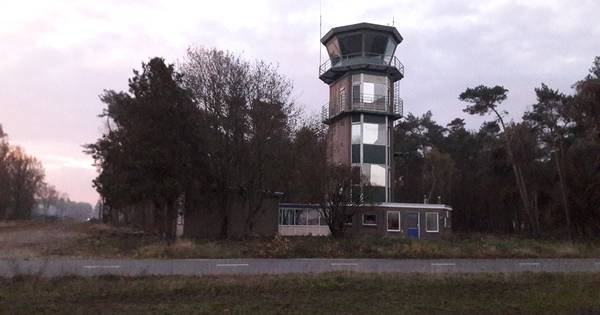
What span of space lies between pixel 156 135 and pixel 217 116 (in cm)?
405

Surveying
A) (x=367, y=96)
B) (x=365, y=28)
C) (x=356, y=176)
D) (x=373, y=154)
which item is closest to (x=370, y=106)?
(x=367, y=96)

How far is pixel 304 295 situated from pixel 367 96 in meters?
40.5

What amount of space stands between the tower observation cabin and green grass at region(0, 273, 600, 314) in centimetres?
3589

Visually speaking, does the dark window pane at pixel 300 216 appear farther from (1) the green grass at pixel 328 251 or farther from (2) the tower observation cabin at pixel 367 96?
(1) the green grass at pixel 328 251

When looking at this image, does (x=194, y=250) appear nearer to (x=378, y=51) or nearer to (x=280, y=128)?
(x=280, y=128)

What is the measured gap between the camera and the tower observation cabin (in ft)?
166

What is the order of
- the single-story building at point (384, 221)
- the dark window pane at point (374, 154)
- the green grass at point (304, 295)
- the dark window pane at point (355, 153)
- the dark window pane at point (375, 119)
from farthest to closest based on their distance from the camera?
the dark window pane at point (375, 119) → the dark window pane at point (374, 154) → the dark window pane at point (355, 153) → the single-story building at point (384, 221) → the green grass at point (304, 295)

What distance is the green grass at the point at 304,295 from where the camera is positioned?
1048 cm

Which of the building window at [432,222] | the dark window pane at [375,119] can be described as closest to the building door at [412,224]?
the building window at [432,222]

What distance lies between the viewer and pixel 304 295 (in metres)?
12.0

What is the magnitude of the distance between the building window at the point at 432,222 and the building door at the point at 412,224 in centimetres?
89

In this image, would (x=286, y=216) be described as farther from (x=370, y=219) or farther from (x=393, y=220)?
(x=393, y=220)

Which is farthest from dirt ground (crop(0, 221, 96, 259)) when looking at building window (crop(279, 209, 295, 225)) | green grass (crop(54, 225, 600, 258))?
building window (crop(279, 209, 295, 225))

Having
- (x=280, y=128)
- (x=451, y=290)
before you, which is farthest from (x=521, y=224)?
(x=451, y=290)
